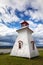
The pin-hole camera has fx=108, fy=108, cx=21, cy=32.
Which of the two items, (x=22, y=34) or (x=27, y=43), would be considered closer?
(x=27, y=43)

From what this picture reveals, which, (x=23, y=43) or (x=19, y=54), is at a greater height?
(x=23, y=43)

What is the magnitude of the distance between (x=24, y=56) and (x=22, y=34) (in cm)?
263

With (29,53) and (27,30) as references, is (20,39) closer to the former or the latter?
(27,30)

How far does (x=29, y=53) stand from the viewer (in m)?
11.5

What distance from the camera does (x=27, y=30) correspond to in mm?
12656

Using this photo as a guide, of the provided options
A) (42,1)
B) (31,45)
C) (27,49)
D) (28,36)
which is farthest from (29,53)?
(42,1)

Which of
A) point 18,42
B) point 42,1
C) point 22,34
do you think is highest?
point 42,1

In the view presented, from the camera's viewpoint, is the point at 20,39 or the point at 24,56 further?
the point at 20,39

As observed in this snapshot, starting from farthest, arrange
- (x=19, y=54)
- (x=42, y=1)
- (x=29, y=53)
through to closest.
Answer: (x=42, y=1), (x=19, y=54), (x=29, y=53)

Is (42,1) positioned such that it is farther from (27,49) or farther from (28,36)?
(27,49)

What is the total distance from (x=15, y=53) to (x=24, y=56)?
1.40 meters

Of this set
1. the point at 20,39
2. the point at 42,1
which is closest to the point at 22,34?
the point at 20,39

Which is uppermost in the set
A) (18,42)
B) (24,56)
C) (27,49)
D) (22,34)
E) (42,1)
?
(42,1)

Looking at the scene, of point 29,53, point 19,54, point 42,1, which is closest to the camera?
point 29,53
